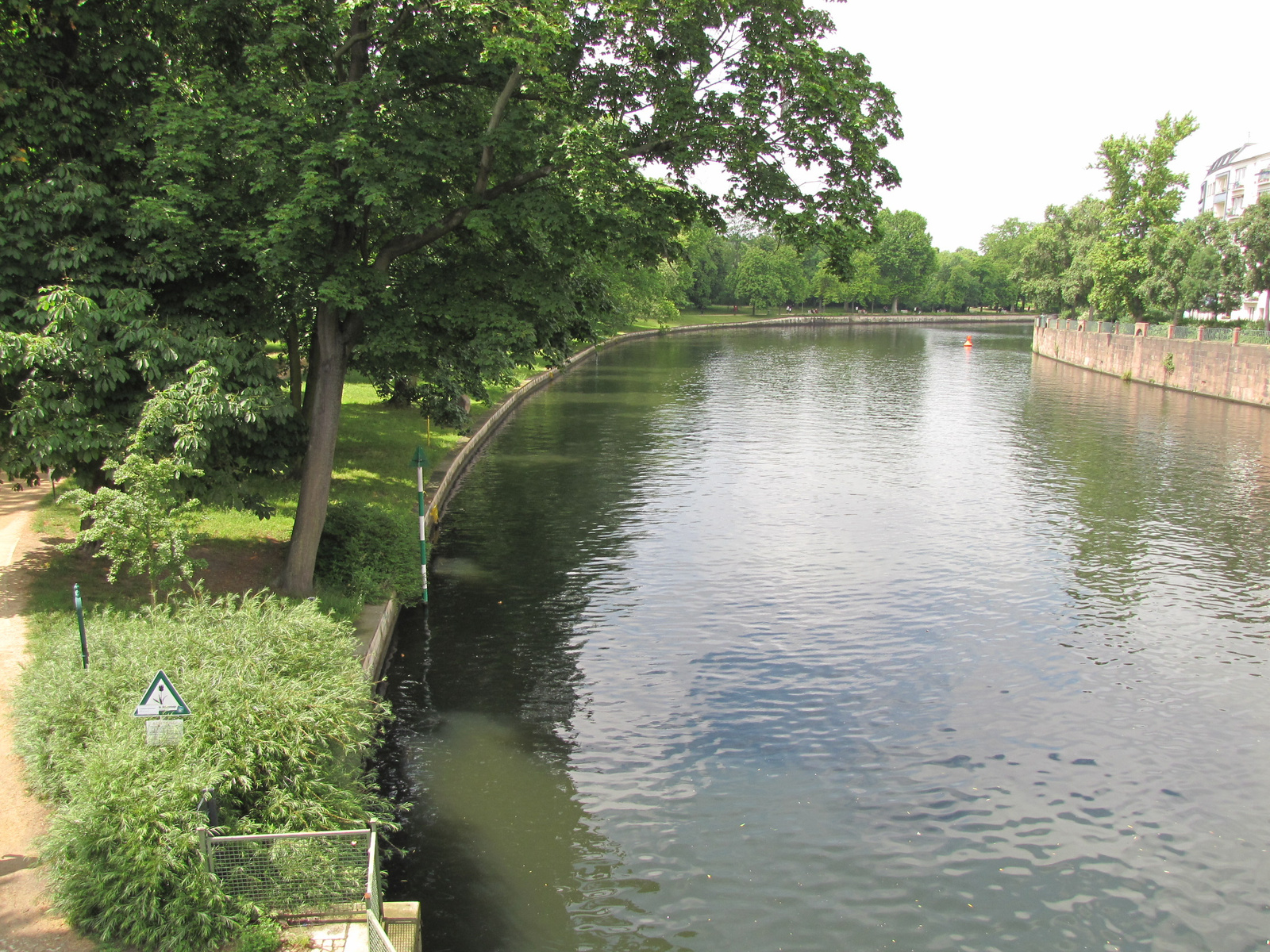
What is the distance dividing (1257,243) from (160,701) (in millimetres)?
60677

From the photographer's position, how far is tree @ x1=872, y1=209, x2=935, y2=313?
15212 cm

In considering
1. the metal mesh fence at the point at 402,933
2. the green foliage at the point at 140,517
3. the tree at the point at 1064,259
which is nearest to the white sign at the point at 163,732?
the metal mesh fence at the point at 402,933

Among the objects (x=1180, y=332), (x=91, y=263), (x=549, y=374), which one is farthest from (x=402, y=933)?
(x=1180, y=332)

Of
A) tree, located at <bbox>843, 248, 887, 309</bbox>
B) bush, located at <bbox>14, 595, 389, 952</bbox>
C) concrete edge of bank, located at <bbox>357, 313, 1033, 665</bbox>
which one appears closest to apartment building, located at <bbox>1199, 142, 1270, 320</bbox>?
tree, located at <bbox>843, 248, 887, 309</bbox>

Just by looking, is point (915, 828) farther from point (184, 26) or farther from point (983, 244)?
point (983, 244)

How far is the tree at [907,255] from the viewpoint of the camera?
15212cm

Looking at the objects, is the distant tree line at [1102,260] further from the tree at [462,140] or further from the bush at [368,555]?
the bush at [368,555]

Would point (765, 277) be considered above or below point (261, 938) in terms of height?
above

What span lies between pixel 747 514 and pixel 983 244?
193 meters

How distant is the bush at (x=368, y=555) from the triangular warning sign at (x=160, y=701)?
25.3ft

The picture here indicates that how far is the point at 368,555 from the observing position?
18.1m

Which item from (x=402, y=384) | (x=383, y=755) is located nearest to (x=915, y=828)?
(x=383, y=755)

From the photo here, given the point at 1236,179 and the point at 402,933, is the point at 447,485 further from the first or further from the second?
the point at 1236,179

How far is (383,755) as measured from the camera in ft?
42.8
